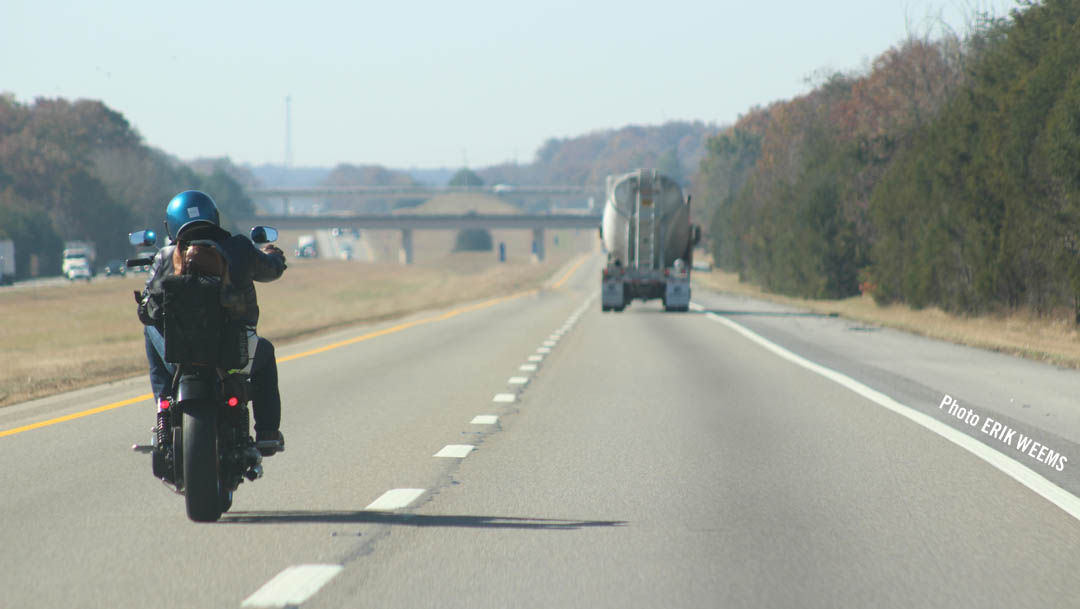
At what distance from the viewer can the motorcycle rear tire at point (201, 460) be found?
7059 millimetres

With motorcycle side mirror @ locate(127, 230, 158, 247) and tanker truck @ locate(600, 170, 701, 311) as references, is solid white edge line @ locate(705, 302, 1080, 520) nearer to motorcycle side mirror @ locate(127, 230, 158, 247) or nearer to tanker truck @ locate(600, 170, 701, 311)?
motorcycle side mirror @ locate(127, 230, 158, 247)

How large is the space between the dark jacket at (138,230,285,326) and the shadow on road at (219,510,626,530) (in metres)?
1.12

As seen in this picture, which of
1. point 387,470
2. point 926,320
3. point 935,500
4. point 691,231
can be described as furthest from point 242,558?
point 691,231

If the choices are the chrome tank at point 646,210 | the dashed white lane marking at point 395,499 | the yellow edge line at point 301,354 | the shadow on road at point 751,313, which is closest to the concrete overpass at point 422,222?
the shadow on road at point 751,313

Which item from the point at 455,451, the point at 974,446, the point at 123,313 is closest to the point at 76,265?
the point at 123,313

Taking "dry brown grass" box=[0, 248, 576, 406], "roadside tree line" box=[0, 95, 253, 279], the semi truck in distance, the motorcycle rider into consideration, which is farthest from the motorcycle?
"roadside tree line" box=[0, 95, 253, 279]

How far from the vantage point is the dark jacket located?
7.32 metres

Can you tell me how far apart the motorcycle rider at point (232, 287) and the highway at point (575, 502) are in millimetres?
651

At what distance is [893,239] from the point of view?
39844 millimetres

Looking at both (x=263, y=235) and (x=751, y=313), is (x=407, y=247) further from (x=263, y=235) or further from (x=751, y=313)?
(x=263, y=235)

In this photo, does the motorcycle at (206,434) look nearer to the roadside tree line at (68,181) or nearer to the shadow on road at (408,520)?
the shadow on road at (408,520)

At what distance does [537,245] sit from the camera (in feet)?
550

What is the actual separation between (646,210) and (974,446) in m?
28.2

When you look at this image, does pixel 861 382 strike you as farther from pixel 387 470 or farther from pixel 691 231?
pixel 691 231
